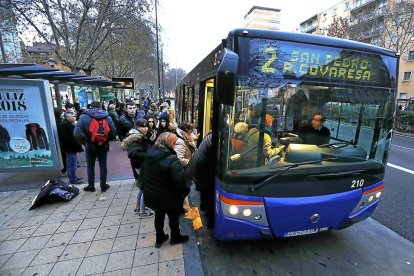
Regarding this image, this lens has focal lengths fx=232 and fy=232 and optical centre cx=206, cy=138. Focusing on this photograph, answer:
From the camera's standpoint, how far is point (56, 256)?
310 centimetres

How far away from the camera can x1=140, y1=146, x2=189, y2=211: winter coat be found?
9.51 feet

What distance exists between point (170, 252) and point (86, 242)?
1.27 metres

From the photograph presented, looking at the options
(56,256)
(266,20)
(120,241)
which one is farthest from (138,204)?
(266,20)

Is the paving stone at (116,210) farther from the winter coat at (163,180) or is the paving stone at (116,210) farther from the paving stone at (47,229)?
the winter coat at (163,180)

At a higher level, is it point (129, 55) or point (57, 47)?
point (129, 55)

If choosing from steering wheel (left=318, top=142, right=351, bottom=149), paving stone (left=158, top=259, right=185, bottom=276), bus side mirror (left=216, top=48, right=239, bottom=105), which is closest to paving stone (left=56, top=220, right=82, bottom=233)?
paving stone (left=158, top=259, right=185, bottom=276)

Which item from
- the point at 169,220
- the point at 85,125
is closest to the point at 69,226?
the point at 169,220

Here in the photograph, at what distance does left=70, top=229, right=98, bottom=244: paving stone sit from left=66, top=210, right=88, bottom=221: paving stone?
0.47 m

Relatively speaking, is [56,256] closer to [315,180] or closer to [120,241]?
[120,241]

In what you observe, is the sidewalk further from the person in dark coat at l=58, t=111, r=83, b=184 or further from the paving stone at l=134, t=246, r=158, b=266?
the person in dark coat at l=58, t=111, r=83, b=184

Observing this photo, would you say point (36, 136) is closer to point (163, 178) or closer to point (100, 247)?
point (100, 247)

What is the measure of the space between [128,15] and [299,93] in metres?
13.9

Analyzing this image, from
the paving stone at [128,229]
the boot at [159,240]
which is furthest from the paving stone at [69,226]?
the boot at [159,240]

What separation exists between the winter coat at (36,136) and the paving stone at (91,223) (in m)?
2.75
